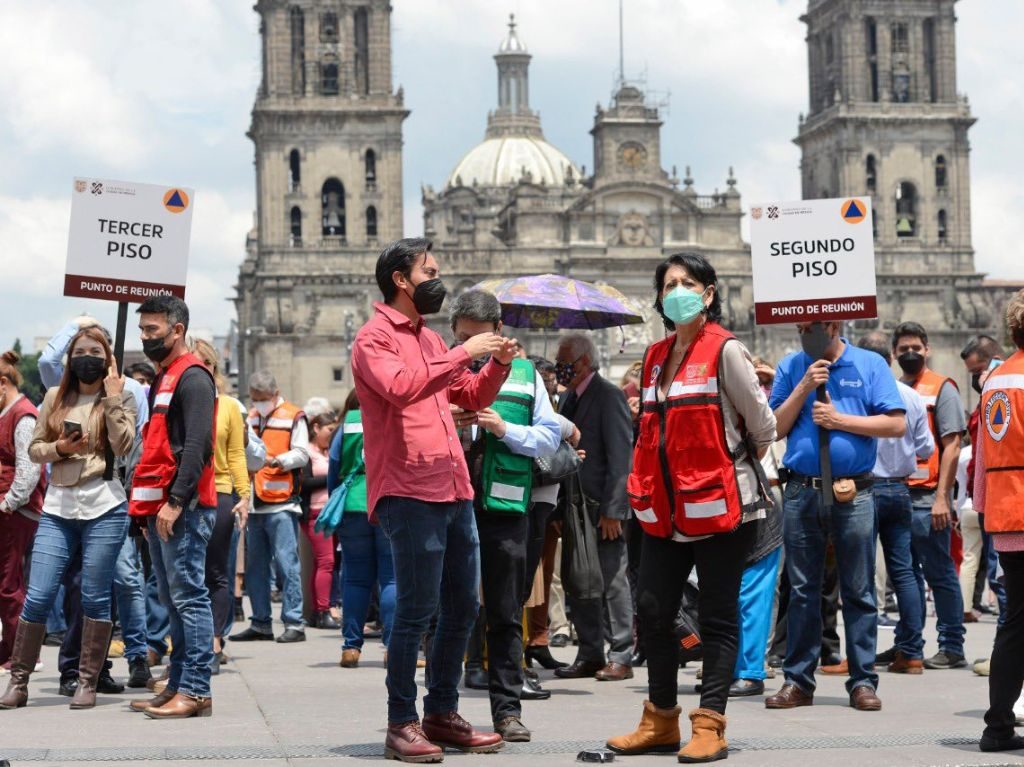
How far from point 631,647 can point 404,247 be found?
4077 mm

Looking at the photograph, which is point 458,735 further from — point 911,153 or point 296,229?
point 911,153

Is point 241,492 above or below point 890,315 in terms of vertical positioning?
below

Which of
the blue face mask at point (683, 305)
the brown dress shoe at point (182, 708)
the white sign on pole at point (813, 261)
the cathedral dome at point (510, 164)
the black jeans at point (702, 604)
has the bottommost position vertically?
the brown dress shoe at point (182, 708)

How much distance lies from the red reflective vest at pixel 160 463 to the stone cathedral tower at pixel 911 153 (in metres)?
61.1

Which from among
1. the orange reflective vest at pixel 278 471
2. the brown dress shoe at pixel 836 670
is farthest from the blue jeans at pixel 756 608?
the orange reflective vest at pixel 278 471

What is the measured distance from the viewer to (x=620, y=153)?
71125 millimetres

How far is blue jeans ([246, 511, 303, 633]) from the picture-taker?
1355 centimetres

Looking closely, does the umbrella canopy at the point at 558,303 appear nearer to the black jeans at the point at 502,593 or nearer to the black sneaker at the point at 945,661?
the black sneaker at the point at 945,661

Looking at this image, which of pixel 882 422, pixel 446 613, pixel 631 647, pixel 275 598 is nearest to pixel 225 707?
pixel 446 613

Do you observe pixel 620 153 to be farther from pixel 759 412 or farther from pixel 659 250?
pixel 759 412

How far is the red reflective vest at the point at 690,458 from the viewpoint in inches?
292

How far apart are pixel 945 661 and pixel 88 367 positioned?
5384 mm

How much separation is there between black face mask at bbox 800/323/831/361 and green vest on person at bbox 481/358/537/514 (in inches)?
54.0

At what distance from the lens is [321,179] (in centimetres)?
6506
